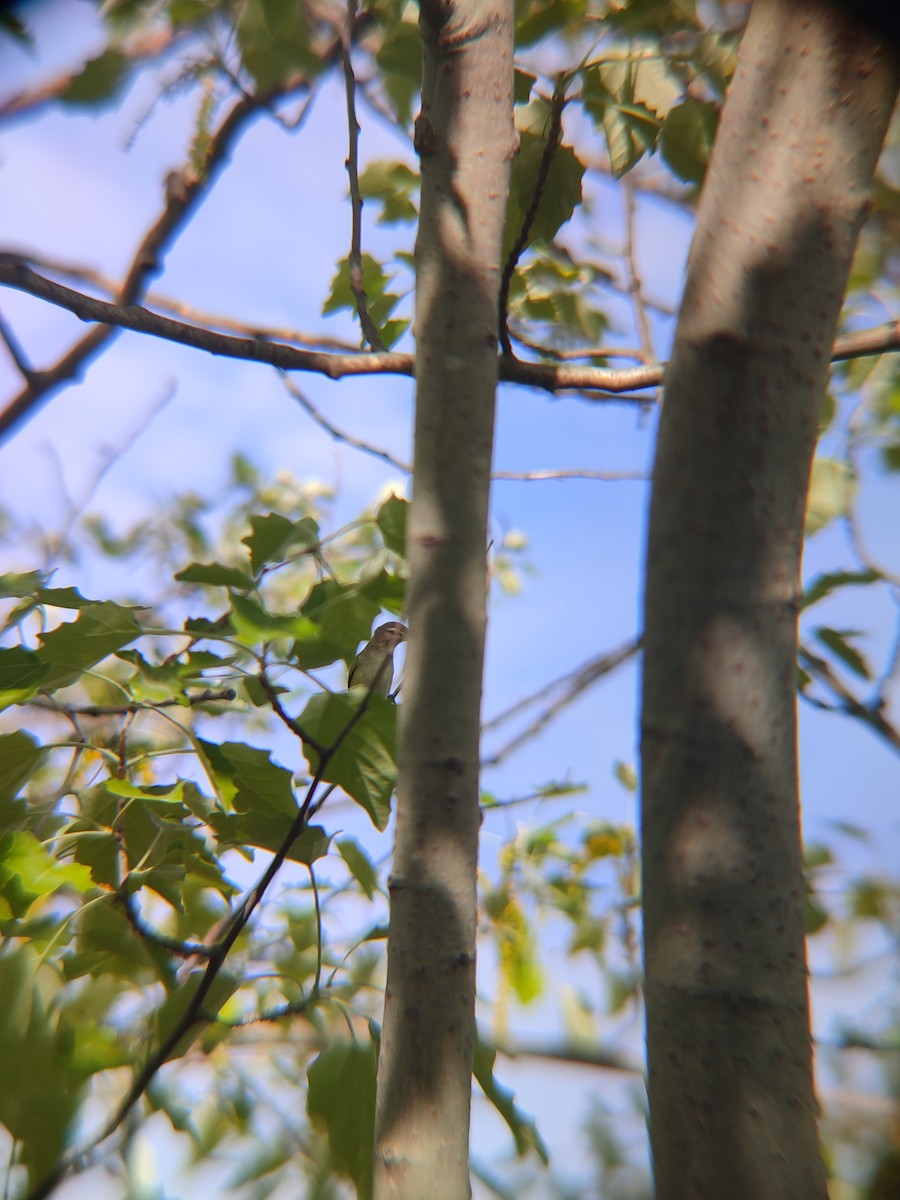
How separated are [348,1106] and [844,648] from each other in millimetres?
796

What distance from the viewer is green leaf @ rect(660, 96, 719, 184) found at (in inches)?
45.2

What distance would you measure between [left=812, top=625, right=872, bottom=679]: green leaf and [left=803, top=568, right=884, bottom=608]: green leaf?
6 cm

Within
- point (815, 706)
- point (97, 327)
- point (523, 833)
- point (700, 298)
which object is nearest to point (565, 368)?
point (700, 298)

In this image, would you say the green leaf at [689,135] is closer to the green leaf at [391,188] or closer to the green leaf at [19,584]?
the green leaf at [391,188]

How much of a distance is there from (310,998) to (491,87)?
93cm

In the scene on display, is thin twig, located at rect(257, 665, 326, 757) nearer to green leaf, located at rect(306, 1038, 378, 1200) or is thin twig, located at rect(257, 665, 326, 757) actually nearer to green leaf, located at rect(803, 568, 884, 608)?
green leaf, located at rect(306, 1038, 378, 1200)

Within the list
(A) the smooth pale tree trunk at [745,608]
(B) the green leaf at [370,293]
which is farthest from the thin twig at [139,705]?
(B) the green leaf at [370,293]

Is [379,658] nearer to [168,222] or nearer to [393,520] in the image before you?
[393,520]

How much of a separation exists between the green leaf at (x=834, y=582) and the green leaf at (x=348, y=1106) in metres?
0.73

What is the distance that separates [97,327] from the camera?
7.36ft

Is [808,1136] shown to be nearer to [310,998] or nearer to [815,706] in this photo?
[310,998]

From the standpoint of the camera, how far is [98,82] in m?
1.26

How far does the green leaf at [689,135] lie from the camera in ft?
3.77

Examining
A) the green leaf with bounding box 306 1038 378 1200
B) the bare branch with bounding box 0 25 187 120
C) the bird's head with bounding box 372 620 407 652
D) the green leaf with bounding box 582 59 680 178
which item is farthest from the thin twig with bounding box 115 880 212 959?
the bare branch with bounding box 0 25 187 120
